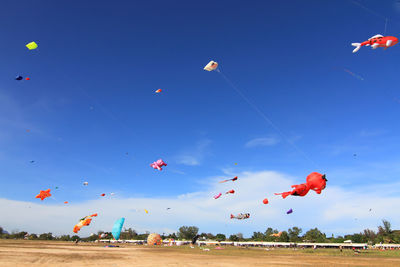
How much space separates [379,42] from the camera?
46.1 feet

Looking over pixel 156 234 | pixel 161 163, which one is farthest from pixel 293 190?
pixel 156 234

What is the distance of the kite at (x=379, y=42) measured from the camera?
13.7 meters

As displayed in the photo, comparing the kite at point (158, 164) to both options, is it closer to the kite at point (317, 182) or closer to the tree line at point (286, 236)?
the kite at point (317, 182)

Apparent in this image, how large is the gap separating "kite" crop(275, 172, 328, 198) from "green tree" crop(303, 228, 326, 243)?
4586 inches

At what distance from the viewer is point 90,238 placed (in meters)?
150

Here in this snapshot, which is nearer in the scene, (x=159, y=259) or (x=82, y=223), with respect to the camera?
(x=159, y=259)

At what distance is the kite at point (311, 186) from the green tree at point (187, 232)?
524ft

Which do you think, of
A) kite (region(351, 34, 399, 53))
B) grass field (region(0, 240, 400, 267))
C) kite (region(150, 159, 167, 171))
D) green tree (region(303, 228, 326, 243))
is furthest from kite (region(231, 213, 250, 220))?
green tree (region(303, 228, 326, 243))

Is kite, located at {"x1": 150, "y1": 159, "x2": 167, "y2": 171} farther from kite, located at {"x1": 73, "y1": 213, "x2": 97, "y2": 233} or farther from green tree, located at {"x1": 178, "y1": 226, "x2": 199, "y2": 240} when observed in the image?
green tree, located at {"x1": 178, "y1": 226, "x2": 199, "y2": 240}

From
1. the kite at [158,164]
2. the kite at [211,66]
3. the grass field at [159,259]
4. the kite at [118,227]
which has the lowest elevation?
the grass field at [159,259]

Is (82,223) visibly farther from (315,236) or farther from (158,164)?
(315,236)

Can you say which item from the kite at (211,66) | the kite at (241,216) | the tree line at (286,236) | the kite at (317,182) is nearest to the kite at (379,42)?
the kite at (317,182)

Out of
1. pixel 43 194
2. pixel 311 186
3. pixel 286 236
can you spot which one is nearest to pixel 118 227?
pixel 43 194

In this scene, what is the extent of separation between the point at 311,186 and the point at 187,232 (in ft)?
531
